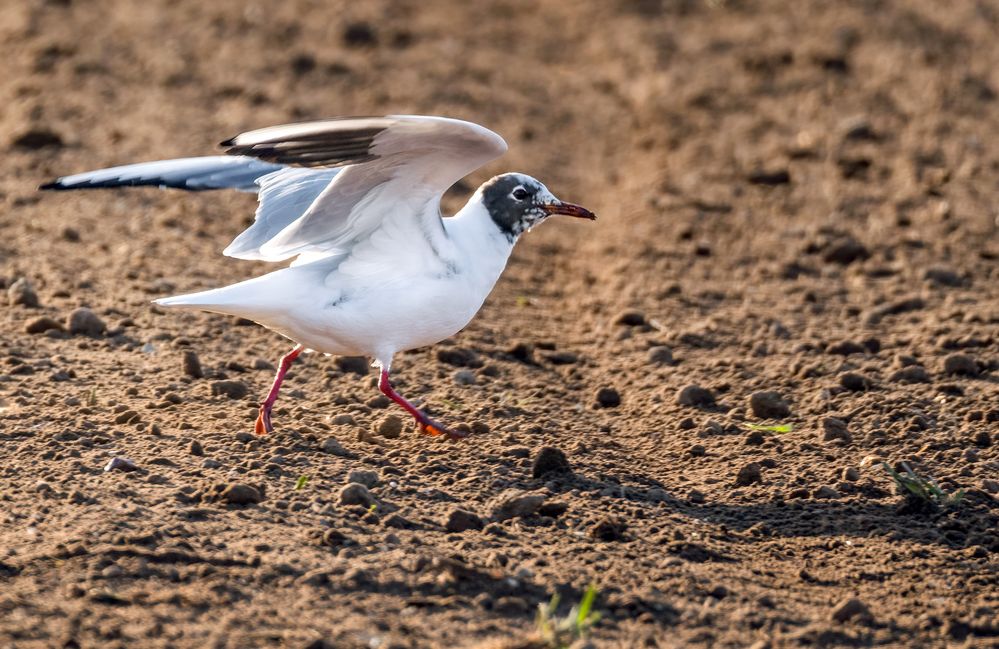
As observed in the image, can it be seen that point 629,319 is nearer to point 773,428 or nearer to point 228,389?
point 773,428

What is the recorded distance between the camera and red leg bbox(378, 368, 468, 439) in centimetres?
659

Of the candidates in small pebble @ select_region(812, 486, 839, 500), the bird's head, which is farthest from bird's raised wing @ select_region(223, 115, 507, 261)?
small pebble @ select_region(812, 486, 839, 500)

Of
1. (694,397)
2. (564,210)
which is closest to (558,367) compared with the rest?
(694,397)

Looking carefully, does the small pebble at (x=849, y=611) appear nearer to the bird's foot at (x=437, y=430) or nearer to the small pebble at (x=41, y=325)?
the bird's foot at (x=437, y=430)

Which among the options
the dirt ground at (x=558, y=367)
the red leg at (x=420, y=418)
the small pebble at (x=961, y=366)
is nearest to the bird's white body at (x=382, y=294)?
the red leg at (x=420, y=418)

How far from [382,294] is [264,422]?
2.64 feet

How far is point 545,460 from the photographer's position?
616 cm

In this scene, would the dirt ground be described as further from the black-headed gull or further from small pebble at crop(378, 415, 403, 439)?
the black-headed gull

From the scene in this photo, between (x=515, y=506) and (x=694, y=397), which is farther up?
(x=515, y=506)

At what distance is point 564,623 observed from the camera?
15.0 feet

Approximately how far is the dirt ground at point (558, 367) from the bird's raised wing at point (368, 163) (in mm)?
926

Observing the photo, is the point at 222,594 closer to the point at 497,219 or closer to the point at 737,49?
the point at 497,219

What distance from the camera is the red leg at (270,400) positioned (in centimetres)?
648

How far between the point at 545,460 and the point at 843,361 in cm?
234
